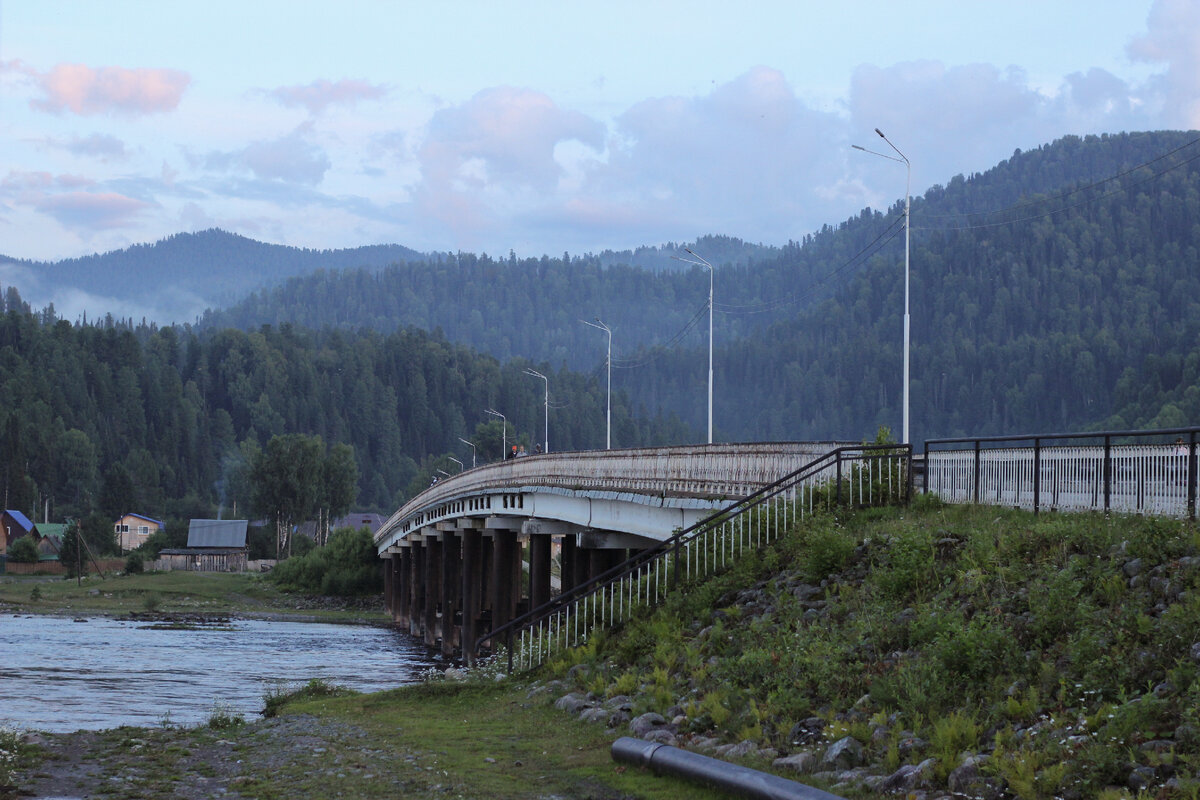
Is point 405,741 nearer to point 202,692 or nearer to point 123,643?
point 202,692

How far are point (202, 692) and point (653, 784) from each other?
929 inches

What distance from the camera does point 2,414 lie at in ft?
606

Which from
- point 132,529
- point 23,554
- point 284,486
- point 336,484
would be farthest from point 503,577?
point 132,529

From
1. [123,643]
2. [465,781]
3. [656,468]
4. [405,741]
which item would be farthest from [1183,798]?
[123,643]

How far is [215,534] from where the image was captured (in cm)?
14600

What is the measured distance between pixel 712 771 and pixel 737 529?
10.6 meters

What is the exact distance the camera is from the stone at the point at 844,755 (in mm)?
12344

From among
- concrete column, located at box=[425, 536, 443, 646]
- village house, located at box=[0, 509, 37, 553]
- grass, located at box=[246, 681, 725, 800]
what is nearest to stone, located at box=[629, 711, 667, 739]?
grass, located at box=[246, 681, 725, 800]

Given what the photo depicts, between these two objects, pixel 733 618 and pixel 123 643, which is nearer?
pixel 733 618

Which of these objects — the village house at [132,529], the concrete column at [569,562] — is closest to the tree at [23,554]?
the village house at [132,529]

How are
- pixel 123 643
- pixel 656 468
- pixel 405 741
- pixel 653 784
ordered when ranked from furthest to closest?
pixel 123 643, pixel 656 468, pixel 405 741, pixel 653 784

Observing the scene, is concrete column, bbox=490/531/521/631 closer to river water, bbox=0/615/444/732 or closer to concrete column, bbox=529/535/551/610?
river water, bbox=0/615/444/732

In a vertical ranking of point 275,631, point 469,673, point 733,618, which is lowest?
point 275,631

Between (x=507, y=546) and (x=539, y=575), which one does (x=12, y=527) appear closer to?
(x=507, y=546)
